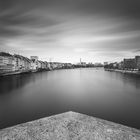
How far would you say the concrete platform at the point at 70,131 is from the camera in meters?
3.27

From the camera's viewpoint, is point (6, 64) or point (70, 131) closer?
point (70, 131)

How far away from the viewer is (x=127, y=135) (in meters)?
3.32

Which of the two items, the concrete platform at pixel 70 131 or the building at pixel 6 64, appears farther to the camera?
the building at pixel 6 64

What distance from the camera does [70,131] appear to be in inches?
138

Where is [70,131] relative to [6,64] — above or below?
below

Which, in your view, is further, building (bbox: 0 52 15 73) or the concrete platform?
building (bbox: 0 52 15 73)

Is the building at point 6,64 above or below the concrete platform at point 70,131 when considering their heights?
above

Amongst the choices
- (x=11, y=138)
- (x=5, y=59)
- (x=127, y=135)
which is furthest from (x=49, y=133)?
(x=5, y=59)

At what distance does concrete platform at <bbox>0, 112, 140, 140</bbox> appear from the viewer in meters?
3.27

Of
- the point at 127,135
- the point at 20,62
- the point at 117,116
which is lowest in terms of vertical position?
the point at 117,116

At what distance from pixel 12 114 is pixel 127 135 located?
30.0 feet

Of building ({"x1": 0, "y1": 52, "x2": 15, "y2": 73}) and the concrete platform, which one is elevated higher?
building ({"x1": 0, "y1": 52, "x2": 15, "y2": 73})

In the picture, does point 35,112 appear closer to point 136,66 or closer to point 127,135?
point 127,135

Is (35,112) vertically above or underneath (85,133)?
underneath
